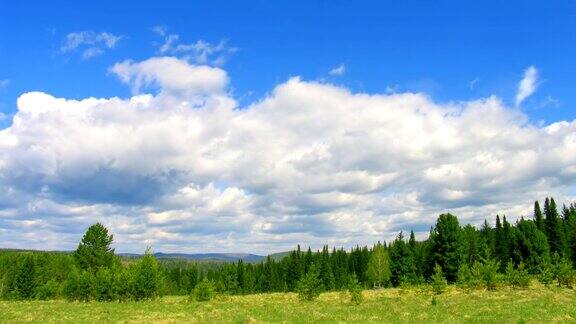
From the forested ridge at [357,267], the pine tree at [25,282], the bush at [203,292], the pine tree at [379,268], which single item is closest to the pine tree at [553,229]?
the forested ridge at [357,267]

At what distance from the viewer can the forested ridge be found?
1940 inches

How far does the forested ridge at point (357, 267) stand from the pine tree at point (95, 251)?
0.39ft

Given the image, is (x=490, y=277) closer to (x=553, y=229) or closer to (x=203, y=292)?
(x=203, y=292)

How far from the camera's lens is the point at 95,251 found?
62.0m

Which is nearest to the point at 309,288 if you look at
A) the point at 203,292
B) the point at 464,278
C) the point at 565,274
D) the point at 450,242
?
the point at 203,292

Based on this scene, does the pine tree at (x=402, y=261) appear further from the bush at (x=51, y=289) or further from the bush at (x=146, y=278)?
the bush at (x=51, y=289)

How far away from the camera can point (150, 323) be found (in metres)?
26.2

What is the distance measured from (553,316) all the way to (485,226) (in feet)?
292

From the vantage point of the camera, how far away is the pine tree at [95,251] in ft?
202

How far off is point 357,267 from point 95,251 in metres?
76.8

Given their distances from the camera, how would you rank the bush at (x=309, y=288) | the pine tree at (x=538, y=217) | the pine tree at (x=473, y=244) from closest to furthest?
the bush at (x=309, y=288)
the pine tree at (x=473, y=244)
the pine tree at (x=538, y=217)

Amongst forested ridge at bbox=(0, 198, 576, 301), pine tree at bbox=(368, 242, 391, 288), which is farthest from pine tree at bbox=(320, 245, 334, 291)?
pine tree at bbox=(368, 242, 391, 288)

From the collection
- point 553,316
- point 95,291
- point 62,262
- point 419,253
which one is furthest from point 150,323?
point 62,262

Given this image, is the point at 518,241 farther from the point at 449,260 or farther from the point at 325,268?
the point at 325,268
